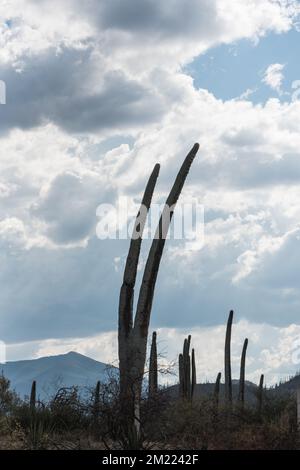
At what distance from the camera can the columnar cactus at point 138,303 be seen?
59.7 feet

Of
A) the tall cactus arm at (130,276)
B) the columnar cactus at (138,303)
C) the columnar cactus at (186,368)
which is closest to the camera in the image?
the columnar cactus at (138,303)

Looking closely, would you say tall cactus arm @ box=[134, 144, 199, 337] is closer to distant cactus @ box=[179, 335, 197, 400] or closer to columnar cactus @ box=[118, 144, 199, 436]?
columnar cactus @ box=[118, 144, 199, 436]

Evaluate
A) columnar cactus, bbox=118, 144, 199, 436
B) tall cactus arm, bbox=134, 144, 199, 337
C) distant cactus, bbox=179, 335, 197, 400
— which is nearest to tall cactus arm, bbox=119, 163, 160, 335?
columnar cactus, bbox=118, 144, 199, 436

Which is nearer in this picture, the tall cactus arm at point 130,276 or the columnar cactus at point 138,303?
the columnar cactus at point 138,303

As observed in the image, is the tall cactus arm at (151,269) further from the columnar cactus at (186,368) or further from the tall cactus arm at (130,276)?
the columnar cactus at (186,368)

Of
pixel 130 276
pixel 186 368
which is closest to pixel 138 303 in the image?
pixel 130 276

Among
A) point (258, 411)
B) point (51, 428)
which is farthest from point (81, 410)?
point (258, 411)

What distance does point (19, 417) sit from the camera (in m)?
22.7

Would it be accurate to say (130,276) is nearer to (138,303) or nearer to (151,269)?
(151,269)

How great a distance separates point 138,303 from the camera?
19.1 metres

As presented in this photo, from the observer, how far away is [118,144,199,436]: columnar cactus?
1820 centimetres

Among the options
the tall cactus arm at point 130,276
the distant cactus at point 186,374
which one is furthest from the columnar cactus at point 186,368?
the tall cactus arm at point 130,276
